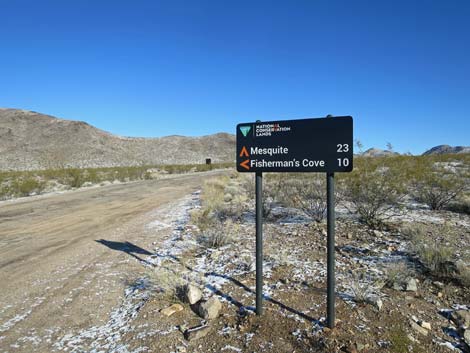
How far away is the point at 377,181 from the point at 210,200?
4825mm

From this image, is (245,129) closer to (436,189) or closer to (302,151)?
(302,151)

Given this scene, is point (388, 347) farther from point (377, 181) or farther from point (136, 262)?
point (377, 181)

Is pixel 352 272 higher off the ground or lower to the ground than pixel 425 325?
higher

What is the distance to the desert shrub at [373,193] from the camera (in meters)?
7.17

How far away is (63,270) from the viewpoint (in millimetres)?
5449

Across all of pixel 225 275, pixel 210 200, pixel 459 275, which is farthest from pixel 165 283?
pixel 210 200

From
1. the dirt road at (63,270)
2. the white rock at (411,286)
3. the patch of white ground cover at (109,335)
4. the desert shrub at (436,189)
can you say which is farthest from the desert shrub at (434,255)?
the dirt road at (63,270)

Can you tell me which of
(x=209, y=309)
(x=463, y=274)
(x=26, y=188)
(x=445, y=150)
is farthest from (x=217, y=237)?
(x=445, y=150)

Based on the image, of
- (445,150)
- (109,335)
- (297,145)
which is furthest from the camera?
(445,150)

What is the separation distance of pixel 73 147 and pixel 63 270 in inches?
2878

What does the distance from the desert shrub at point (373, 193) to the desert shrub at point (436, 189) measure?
81 cm

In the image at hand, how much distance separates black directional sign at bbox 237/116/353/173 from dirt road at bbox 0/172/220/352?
106 inches

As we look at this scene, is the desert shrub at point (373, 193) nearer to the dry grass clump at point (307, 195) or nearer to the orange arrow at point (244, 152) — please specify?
the dry grass clump at point (307, 195)

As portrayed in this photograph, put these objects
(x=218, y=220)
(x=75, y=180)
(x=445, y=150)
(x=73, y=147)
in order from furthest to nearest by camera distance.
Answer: (x=73, y=147) < (x=445, y=150) < (x=75, y=180) < (x=218, y=220)
